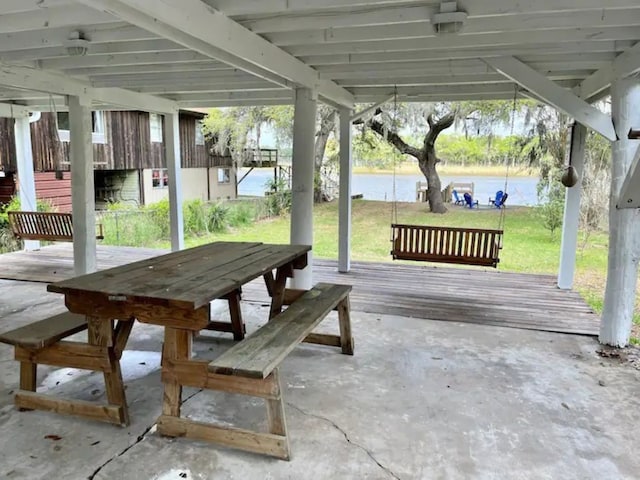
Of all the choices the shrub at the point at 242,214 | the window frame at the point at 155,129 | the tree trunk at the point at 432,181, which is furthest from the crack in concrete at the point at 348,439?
the window frame at the point at 155,129

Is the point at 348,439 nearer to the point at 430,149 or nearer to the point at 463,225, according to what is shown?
the point at 463,225

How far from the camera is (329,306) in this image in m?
3.50

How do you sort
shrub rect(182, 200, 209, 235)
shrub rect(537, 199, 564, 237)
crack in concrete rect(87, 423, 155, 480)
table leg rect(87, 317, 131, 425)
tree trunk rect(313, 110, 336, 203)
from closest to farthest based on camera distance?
crack in concrete rect(87, 423, 155, 480) → table leg rect(87, 317, 131, 425) → shrub rect(537, 199, 564, 237) → shrub rect(182, 200, 209, 235) → tree trunk rect(313, 110, 336, 203)

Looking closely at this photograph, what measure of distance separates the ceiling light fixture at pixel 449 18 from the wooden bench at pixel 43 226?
552 centimetres

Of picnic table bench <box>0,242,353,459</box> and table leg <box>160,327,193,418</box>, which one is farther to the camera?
table leg <box>160,327,193,418</box>

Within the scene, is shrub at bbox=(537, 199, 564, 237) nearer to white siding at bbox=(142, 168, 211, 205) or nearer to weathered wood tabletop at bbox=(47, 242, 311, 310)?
weathered wood tabletop at bbox=(47, 242, 311, 310)

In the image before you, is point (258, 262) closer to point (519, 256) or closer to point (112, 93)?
point (112, 93)

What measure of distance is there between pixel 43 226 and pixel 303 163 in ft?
14.6

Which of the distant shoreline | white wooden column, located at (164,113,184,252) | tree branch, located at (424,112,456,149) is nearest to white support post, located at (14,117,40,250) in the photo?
white wooden column, located at (164,113,184,252)

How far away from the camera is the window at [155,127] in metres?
15.7

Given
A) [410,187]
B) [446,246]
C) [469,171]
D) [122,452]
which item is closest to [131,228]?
[446,246]

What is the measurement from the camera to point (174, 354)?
2650mm

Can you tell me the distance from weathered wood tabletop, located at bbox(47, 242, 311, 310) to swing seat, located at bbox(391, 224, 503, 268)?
2.14 metres

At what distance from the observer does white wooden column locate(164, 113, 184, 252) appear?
7.27 meters
